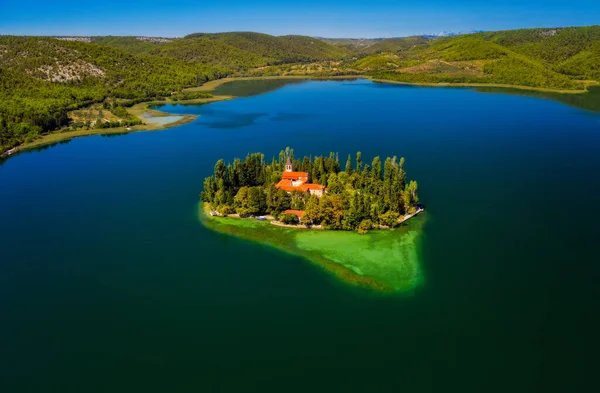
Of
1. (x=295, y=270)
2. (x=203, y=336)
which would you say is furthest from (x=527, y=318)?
(x=203, y=336)

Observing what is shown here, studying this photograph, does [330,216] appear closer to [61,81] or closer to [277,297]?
[277,297]

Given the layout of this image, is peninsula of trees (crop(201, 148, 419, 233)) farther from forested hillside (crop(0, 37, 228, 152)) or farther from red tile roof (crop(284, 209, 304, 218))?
forested hillside (crop(0, 37, 228, 152))

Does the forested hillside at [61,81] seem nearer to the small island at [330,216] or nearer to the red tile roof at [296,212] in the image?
the small island at [330,216]

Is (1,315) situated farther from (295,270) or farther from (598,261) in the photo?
(598,261)

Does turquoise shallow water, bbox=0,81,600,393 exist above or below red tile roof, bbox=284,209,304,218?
below

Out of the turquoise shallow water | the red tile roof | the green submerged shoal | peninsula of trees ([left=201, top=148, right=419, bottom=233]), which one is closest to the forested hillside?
the turquoise shallow water

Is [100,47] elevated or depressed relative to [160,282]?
elevated

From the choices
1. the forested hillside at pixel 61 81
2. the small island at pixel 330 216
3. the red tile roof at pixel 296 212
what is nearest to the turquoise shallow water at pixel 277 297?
the small island at pixel 330 216
